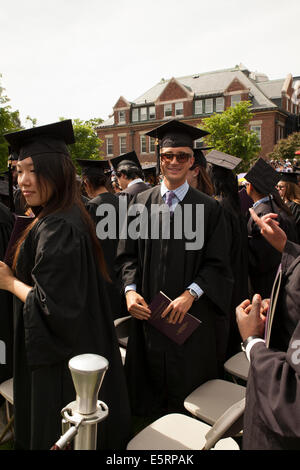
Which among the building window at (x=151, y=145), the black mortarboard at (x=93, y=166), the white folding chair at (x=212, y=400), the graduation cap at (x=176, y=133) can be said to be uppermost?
the building window at (x=151, y=145)

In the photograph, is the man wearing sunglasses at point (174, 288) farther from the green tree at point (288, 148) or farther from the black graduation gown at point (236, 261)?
the green tree at point (288, 148)

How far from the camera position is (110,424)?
83.4 inches

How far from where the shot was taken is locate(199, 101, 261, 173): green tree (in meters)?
29.8

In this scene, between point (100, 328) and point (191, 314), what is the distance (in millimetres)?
1068

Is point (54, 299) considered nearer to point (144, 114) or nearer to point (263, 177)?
point (263, 177)

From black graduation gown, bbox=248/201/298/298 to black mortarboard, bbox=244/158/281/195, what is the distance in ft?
0.71

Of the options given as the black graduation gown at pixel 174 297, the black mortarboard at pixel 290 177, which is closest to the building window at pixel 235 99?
the black mortarboard at pixel 290 177

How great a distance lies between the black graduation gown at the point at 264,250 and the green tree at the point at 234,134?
25739 mm

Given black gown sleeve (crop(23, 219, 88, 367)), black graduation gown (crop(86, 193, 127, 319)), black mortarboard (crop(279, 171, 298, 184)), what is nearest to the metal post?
black gown sleeve (crop(23, 219, 88, 367))

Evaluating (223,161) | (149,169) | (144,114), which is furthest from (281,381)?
(144,114)

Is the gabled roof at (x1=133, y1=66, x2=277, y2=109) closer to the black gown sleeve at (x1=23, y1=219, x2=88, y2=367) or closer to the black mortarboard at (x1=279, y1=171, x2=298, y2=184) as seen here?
the black mortarboard at (x1=279, y1=171, x2=298, y2=184)

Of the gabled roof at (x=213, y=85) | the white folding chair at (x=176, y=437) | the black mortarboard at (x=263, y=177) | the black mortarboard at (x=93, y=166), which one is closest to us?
the white folding chair at (x=176, y=437)

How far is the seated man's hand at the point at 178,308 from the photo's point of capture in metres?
2.71
